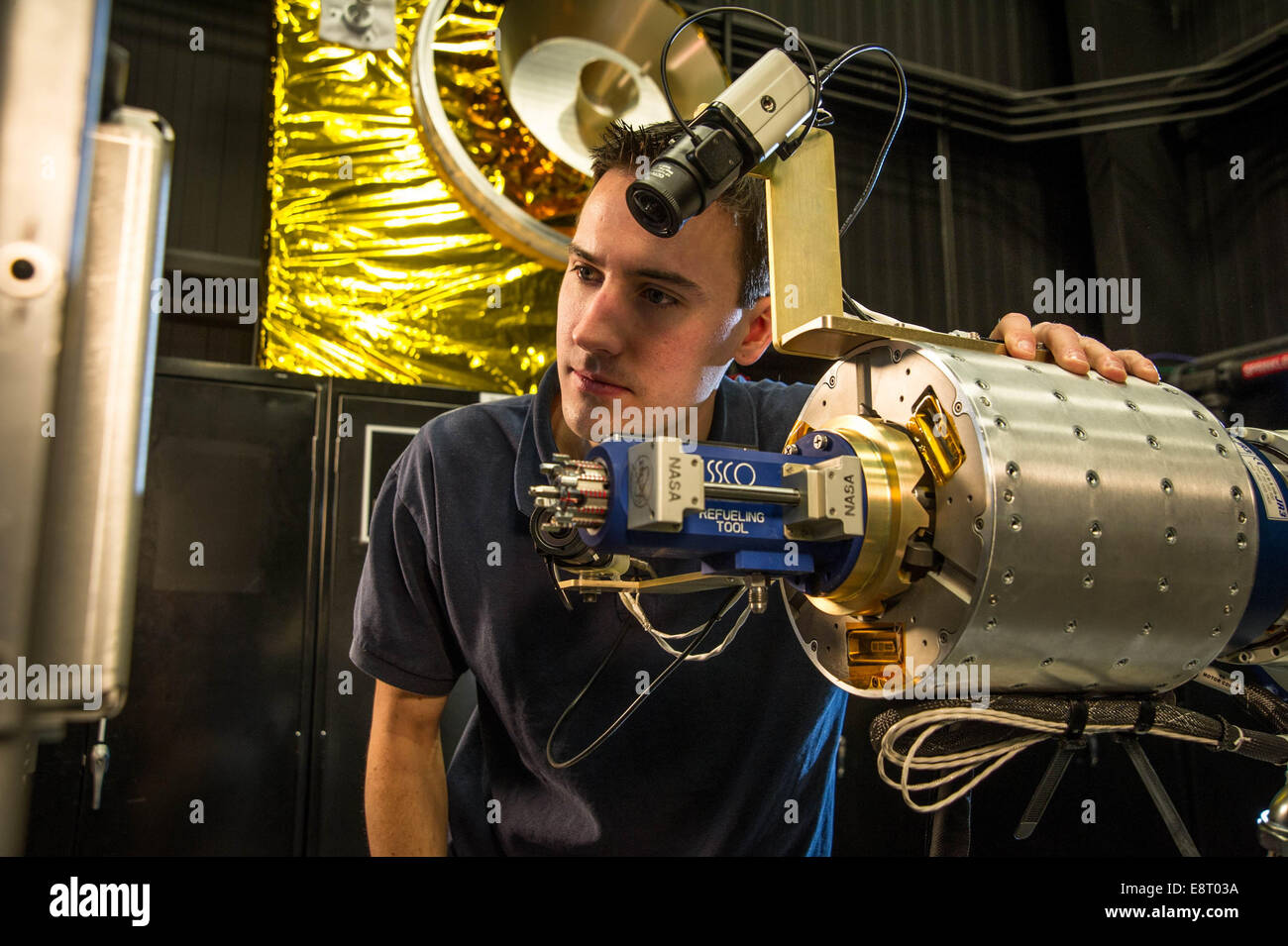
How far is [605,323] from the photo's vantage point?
100cm

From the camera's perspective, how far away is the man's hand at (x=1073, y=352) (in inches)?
26.3

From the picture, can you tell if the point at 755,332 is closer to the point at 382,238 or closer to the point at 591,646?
the point at 591,646

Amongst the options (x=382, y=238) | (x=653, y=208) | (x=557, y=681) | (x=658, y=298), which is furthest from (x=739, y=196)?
(x=382, y=238)

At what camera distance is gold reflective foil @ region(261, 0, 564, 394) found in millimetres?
2154

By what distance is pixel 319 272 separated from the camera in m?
2.16

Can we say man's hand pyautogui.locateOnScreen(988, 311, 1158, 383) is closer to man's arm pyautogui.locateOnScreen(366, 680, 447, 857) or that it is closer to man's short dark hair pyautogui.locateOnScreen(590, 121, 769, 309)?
man's short dark hair pyautogui.locateOnScreen(590, 121, 769, 309)

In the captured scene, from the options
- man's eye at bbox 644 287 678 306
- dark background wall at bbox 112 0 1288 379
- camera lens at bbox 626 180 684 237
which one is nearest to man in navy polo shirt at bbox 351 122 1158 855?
man's eye at bbox 644 287 678 306

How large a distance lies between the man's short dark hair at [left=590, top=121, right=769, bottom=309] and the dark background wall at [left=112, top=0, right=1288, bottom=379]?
1313 millimetres

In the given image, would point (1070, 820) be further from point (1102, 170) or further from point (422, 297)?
point (422, 297)

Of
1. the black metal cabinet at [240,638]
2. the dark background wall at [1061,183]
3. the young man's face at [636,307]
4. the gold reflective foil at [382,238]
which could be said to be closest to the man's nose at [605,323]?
the young man's face at [636,307]

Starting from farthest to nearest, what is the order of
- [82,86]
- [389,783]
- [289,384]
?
[289,384] < [389,783] < [82,86]
